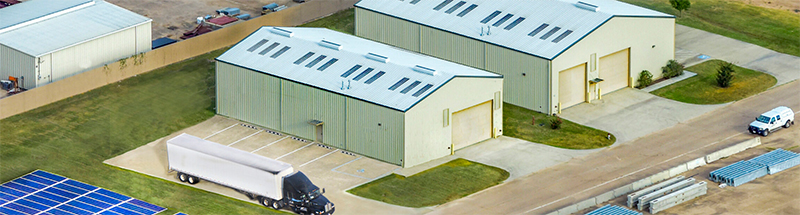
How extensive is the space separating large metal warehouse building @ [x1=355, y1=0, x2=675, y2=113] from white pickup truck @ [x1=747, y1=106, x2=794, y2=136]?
12.4 m

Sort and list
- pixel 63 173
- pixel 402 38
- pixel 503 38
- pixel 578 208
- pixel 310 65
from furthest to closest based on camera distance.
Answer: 1. pixel 402 38
2. pixel 503 38
3. pixel 310 65
4. pixel 63 173
5. pixel 578 208

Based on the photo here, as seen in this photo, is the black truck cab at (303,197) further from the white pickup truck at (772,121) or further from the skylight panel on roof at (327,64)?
the white pickup truck at (772,121)

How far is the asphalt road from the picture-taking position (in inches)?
3413

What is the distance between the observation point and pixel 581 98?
346ft

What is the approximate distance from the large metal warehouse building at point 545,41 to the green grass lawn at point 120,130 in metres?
18.9

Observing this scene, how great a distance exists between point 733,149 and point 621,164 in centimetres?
841

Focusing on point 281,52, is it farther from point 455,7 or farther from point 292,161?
point 455,7

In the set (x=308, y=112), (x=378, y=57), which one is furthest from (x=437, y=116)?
(x=308, y=112)

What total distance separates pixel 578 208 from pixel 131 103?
124 feet

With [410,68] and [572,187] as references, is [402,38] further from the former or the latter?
[572,187]

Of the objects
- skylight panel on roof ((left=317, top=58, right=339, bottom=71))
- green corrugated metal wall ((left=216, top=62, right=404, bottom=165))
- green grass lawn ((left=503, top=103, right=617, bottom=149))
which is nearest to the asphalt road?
green grass lawn ((left=503, top=103, right=617, bottom=149))

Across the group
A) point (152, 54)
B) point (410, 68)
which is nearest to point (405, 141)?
point (410, 68)

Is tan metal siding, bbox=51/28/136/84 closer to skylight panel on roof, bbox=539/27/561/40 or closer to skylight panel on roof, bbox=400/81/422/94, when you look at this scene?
skylight panel on roof, bbox=400/81/422/94

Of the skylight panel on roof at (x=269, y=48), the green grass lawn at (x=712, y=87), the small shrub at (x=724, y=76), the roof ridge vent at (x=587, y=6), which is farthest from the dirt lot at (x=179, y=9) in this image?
the small shrub at (x=724, y=76)
